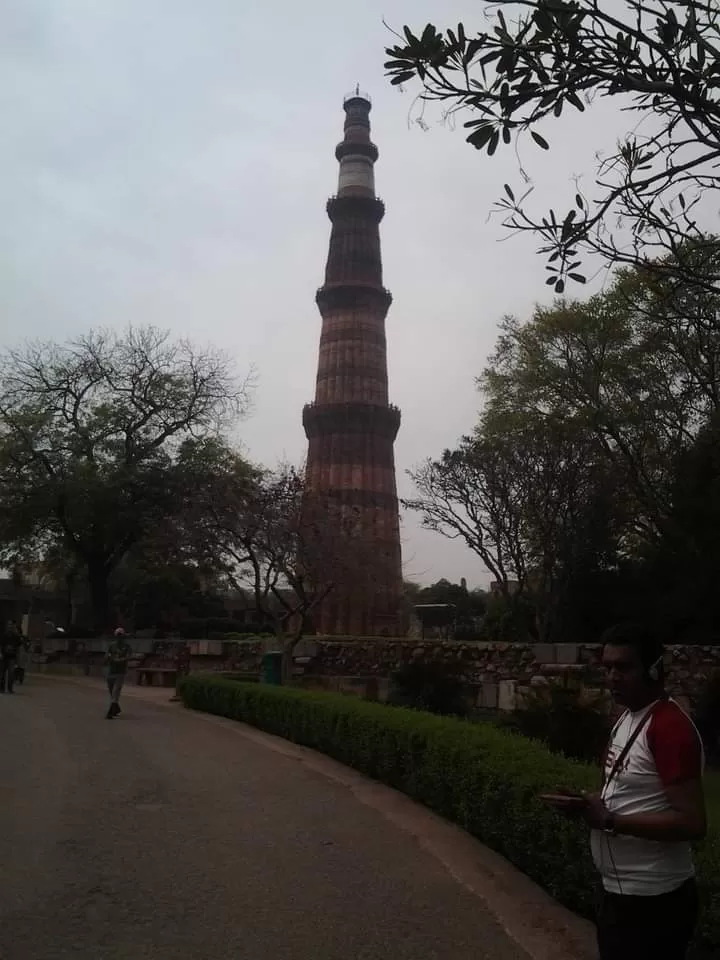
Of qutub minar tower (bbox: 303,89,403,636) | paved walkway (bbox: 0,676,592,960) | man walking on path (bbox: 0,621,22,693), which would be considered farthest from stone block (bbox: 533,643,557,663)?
qutub minar tower (bbox: 303,89,403,636)

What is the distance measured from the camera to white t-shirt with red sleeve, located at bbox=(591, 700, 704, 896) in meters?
2.62

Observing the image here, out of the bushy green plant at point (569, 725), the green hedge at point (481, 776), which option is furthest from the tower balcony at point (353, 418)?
the bushy green plant at point (569, 725)

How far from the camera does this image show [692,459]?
17156 millimetres

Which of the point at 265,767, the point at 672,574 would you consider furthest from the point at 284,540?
the point at 265,767

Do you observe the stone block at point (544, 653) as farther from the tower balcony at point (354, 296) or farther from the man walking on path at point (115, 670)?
the tower balcony at point (354, 296)

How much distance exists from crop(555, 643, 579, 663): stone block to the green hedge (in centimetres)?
505

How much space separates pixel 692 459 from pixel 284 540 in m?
8.62

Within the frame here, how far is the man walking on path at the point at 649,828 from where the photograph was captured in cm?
259

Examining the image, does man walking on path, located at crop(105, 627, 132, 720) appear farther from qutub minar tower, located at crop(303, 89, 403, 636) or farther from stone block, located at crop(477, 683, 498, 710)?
qutub minar tower, located at crop(303, 89, 403, 636)

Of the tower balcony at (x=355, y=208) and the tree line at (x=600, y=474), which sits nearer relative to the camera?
the tree line at (x=600, y=474)

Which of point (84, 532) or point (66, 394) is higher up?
point (66, 394)

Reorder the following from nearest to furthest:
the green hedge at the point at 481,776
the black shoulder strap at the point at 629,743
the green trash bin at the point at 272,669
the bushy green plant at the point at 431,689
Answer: the black shoulder strap at the point at 629,743
the green hedge at the point at 481,776
the bushy green plant at the point at 431,689
the green trash bin at the point at 272,669

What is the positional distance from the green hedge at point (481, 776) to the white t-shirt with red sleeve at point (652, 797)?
126cm

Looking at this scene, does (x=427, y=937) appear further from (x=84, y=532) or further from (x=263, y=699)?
(x=84, y=532)
